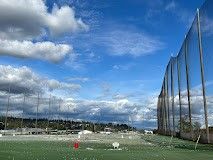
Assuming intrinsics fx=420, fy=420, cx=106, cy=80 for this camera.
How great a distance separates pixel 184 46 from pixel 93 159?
3149cm

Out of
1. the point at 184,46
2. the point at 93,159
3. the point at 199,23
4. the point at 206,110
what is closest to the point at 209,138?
the point at 206,110

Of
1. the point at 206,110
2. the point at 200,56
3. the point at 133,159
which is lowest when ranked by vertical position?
the point at 133,159

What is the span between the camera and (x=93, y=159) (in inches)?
731

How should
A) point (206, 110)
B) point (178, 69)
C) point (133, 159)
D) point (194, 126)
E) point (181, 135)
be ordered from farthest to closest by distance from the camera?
1. point (181, 135)
2. point (178, 69)
3. point (194, 126)
4. point (206, 110)
5. point (133, 159)

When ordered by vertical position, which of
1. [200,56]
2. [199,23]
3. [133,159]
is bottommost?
[133,159]

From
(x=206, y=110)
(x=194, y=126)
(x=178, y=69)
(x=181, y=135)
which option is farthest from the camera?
(x=181, y=135)

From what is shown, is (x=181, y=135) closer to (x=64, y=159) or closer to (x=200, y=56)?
(x=200, y=56)

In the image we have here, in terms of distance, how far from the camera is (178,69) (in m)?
55.8

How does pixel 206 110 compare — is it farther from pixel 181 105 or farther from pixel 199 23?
pixel 181 105

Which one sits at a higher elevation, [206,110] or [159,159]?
[206,110]

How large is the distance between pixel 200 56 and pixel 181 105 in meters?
19.9

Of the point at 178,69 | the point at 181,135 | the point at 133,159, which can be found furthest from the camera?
the point at 181,135

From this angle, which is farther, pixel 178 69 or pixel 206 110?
pixel 178 69

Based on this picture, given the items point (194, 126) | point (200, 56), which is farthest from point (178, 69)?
point (200, 56)
